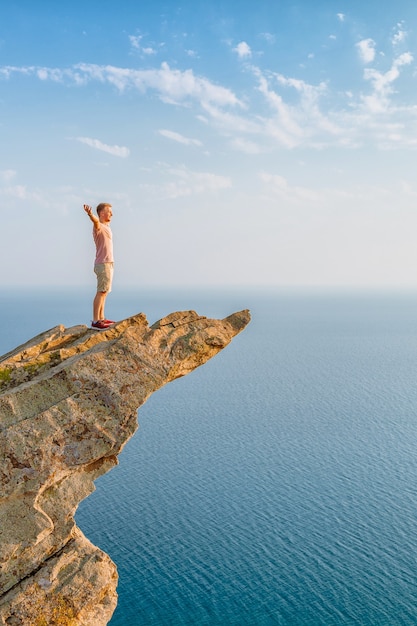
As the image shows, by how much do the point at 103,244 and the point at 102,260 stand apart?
0.59 meters

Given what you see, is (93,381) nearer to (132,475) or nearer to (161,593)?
(161,593)

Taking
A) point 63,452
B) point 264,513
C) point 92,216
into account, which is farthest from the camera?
point 264,513

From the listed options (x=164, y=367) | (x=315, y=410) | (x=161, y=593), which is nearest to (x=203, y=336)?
(x=164, y=367)

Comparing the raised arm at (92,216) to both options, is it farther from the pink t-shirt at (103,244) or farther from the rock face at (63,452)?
the rock face at (63,452)

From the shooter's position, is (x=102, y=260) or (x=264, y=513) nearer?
(x=102, y=260)

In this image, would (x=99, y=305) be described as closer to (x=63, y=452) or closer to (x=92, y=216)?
(x=92, y=216)

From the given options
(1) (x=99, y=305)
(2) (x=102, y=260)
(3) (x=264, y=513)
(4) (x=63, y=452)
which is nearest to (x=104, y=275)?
(2) (x=102, y=260)

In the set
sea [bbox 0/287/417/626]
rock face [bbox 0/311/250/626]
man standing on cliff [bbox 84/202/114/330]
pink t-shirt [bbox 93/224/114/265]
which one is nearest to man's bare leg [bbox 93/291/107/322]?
man standing on cliff [bbox 84/202/114/330]

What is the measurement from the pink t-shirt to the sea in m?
36.2

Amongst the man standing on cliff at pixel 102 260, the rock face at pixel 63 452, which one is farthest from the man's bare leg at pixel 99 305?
the rock face at pixel 63 452

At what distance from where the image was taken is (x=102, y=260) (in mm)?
18562

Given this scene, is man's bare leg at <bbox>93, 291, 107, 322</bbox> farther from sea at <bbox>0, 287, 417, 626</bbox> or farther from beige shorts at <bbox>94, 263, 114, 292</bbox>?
sea at <bbox>0, 287, 417, 626</bbox>

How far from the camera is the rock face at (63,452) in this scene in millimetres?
13594

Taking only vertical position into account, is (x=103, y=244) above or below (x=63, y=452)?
above
